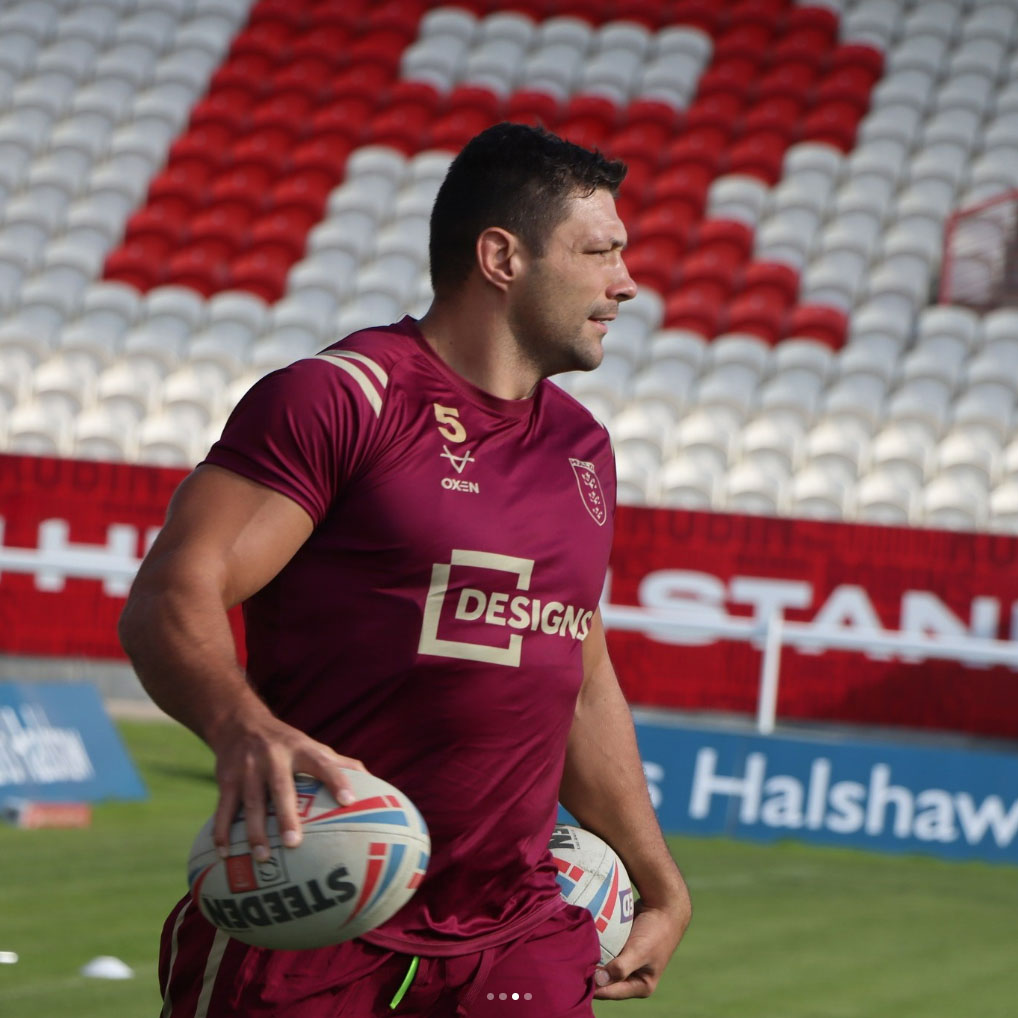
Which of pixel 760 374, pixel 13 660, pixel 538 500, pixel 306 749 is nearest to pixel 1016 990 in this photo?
pixel 538 500

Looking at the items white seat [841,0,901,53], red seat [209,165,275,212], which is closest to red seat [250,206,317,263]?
red seat [209,165,275,212]

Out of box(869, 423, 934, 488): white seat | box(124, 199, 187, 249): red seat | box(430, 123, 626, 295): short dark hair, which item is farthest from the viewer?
box(124, 199, 187, 249): red seat

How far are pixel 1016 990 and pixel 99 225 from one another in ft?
49.8

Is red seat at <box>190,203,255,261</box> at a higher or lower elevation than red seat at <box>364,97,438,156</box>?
lower

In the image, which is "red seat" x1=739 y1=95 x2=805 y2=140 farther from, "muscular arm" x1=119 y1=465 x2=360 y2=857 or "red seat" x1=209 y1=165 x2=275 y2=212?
"muscular arm" x1=119 y1=465 x2=360 y2=857

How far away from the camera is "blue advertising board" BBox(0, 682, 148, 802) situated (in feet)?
34.1

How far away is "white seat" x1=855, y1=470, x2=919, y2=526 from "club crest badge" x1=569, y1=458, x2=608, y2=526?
12885mm

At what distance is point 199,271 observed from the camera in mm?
19594

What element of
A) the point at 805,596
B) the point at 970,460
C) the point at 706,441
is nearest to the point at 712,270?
the point at 706,441

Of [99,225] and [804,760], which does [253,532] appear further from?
[99,225]

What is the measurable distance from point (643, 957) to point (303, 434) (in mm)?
1177

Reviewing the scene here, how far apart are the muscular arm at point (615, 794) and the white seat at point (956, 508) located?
492 inches

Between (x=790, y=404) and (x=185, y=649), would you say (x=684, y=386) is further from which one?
(x=185, y=649)

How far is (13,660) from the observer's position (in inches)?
583
